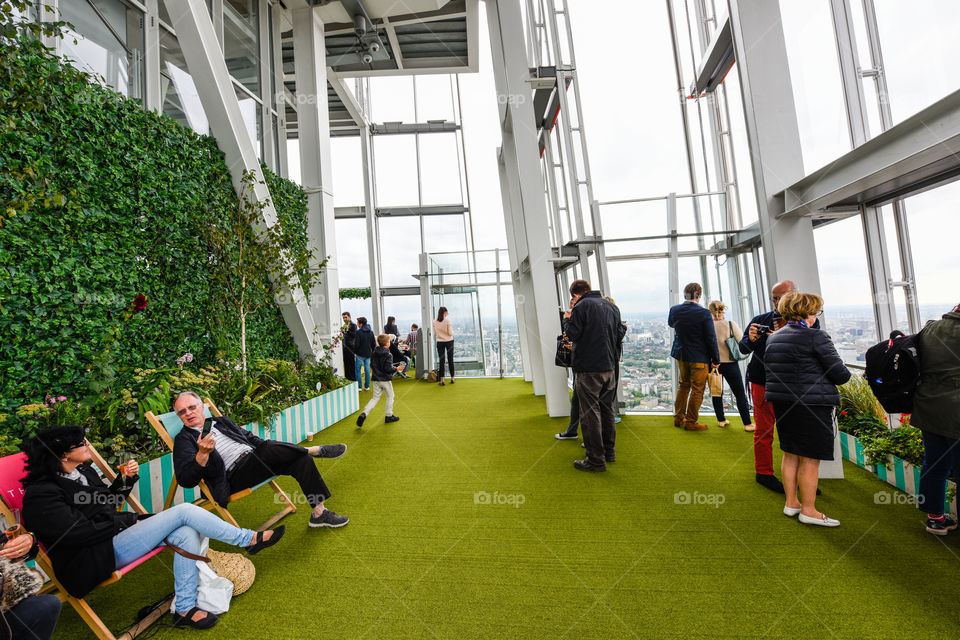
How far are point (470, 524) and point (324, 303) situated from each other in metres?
5.79

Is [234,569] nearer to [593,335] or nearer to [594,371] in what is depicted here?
[594,371]

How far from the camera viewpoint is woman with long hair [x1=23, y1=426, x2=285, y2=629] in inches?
73.0

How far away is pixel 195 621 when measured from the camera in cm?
202

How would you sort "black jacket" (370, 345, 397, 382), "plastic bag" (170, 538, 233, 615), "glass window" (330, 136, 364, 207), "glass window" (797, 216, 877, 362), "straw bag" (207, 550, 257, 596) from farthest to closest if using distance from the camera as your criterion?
"glass window" (330, 136, 364, 207) < "black jacket" (370, 345, 397, 382) < "glass window" (797, 216, 877, 362) < "straw bag" (207, 550, 257, 596) < "plastic bag" (170, 538, 233, 615)

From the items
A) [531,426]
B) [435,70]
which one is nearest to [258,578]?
[531,426]

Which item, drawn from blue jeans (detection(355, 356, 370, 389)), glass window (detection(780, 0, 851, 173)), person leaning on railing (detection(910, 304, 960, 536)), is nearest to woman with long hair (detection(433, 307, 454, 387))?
blue jeans (detection(355, 356, 370, 389))

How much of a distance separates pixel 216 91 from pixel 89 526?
543 cm

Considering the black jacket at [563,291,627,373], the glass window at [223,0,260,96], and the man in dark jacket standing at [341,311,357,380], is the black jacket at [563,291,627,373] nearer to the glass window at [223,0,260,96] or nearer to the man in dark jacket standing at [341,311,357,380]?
the man in dark jacket standing at [341,311,357,380]

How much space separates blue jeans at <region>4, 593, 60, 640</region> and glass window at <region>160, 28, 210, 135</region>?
5.52 metres

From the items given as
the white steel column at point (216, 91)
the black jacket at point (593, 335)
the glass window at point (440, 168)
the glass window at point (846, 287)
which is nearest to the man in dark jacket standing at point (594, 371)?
the black jacket at point (593, 335)

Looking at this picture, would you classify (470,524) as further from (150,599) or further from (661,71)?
(661,71)

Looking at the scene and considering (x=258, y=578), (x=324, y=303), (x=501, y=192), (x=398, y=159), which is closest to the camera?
(x=258, y=578)

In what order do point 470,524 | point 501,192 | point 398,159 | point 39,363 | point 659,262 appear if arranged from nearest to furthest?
point 470,524 → point 39,363 → point 659,262 → point 501,192 → point 398,159

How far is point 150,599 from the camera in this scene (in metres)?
2.27
